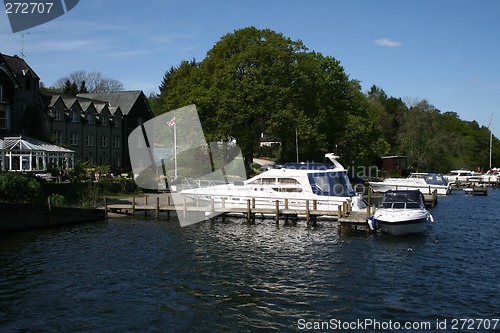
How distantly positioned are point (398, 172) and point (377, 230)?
58.6 metres

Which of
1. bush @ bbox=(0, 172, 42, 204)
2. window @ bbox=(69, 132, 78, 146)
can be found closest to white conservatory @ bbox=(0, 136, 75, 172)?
window @ bbox=(69, 132, 78, 146)

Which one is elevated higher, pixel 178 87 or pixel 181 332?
pixel 178 87

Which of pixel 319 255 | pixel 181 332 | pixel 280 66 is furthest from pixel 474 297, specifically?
pixel 280 66

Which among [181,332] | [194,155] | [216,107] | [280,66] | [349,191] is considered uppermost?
[280,66]

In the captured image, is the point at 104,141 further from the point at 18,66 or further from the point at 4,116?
the point at 4,116

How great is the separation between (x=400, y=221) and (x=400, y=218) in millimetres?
164

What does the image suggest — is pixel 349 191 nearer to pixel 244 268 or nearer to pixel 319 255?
pixel 319 255

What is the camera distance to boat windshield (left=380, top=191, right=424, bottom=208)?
28.6 m

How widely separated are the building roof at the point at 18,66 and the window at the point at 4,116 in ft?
16.4

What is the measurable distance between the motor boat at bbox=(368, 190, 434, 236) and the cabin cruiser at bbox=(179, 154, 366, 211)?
3.87 m

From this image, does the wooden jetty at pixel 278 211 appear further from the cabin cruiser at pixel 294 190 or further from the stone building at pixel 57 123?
the stone building at pixel 57 123

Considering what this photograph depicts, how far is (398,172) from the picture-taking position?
83938 millimetres

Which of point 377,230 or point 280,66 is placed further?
point 280,66
